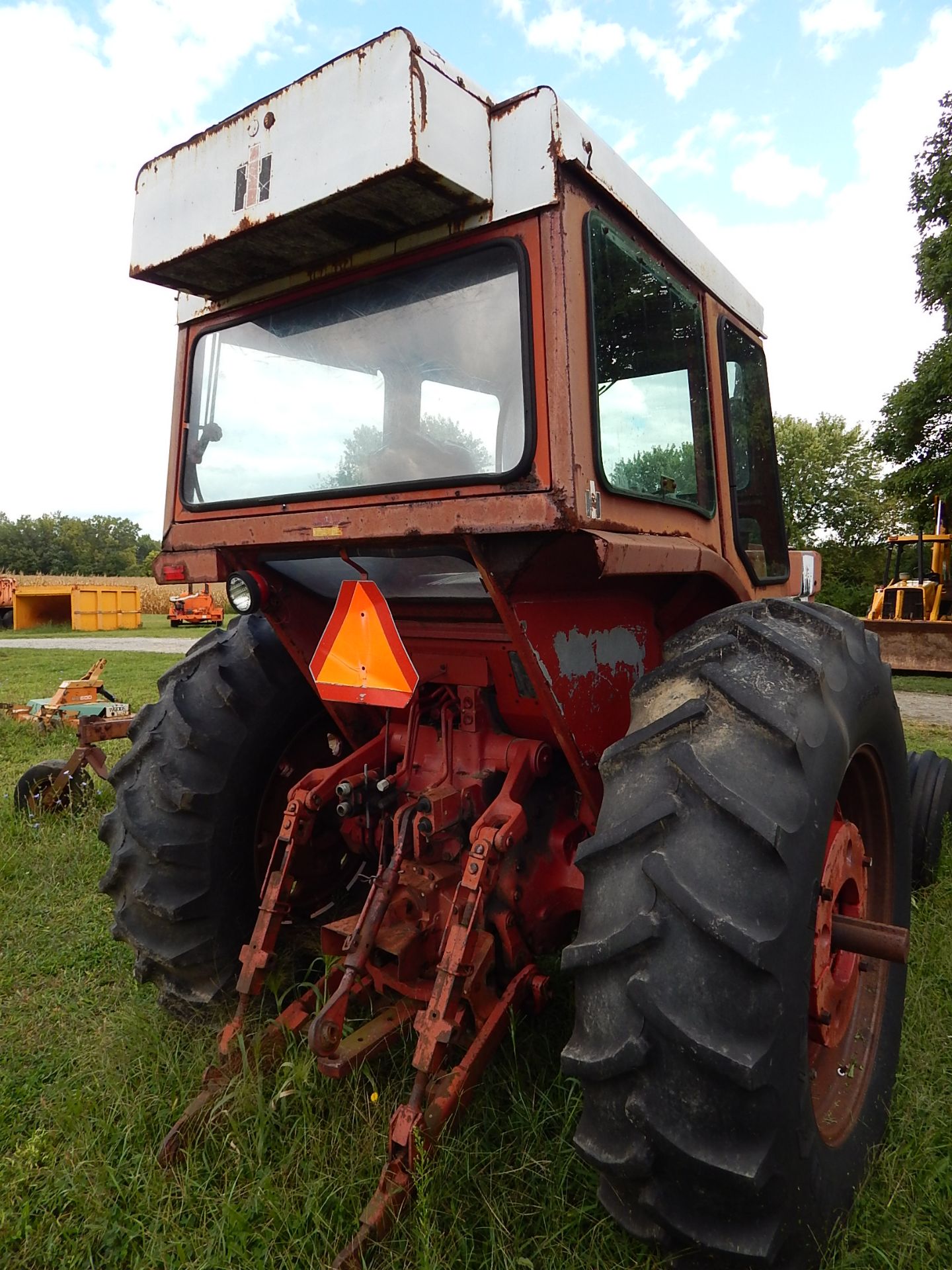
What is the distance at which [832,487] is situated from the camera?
122 ft

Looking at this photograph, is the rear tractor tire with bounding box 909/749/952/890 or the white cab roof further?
the rear tractor tire with bounding box 909/749/952/890

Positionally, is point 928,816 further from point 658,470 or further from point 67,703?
point 67,703

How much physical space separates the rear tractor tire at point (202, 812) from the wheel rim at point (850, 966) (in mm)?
1665

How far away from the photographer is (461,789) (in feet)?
7.70

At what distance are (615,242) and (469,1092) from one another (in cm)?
199

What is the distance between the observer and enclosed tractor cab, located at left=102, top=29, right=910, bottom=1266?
5.02 feet

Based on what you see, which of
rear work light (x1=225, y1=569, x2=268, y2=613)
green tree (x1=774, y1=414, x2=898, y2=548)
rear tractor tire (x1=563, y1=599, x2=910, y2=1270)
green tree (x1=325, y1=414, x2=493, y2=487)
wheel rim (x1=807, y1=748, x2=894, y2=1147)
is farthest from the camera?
green tree (x1=774, y1=414, x2=898, y2=548)

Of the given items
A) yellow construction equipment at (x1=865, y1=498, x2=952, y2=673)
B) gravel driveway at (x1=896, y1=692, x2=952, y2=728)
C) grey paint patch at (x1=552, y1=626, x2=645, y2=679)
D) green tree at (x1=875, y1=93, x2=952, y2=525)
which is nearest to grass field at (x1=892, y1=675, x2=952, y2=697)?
gravel driveway at (x1=896, y1=692, x2=952, y2=728)

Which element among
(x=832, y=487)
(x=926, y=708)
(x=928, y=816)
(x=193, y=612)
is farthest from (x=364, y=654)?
(x=832, y=487)

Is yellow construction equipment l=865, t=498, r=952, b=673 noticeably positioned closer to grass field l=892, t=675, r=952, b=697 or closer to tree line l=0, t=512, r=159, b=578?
grass field l=892, t=675, r=952, b=697

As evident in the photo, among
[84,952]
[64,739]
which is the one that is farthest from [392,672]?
[64,739]

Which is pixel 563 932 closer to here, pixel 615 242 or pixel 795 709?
pixel 795 709

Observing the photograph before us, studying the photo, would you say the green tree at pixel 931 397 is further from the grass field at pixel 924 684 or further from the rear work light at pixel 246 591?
the rear work light at pixel 246 591

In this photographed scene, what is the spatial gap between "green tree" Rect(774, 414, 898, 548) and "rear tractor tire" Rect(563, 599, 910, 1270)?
117ft
